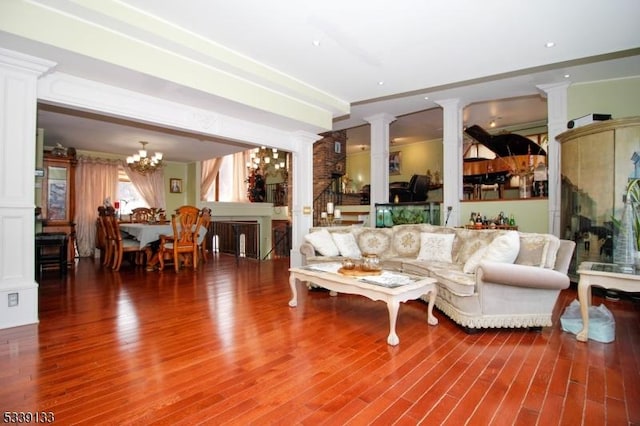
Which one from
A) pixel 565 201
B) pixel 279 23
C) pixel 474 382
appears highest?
pixel 279 23

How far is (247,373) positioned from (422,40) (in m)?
3.92

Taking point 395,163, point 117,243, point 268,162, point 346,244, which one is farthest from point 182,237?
point 395,163

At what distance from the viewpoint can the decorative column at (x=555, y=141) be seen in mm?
5277

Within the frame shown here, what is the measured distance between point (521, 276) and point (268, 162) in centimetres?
705

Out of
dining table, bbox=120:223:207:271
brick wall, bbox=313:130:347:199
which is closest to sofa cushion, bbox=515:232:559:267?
dining table, bbox=120:223:207:271

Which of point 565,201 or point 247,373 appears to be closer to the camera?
point 247,373

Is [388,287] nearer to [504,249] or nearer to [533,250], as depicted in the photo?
[504,249]

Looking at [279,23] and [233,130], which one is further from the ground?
[279,23]

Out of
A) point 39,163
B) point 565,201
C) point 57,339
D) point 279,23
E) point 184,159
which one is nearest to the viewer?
point 57,339

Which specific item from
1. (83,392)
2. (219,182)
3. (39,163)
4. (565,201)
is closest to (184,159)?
(219,182)

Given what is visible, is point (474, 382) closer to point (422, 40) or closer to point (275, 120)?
point (422, 40)

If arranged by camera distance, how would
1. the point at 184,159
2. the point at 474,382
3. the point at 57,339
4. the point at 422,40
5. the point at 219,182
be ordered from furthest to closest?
the point at 219,182 < the point at 184,159 < the point at 422,40 < the point at 57,339 < the point at 474,382

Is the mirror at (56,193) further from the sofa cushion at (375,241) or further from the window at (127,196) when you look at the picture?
the sofa cushion at (375,241)

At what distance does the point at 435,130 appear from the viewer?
9.96 m
